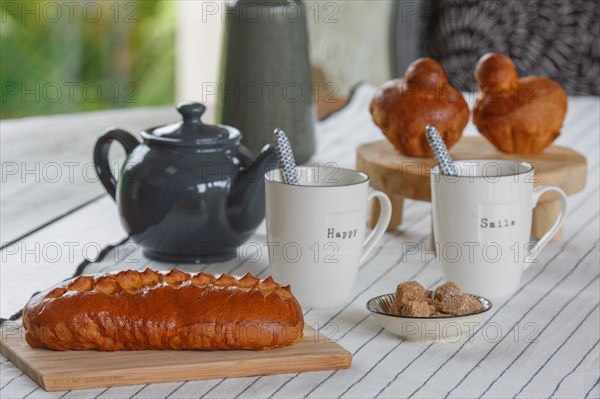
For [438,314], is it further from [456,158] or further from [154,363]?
[456,158]

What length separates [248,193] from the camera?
98 cm

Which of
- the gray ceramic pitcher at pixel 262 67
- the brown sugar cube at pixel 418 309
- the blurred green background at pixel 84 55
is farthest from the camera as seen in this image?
the blurred green background at pixel 84 55

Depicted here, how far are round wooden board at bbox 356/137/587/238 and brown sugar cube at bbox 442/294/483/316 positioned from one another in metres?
0.25

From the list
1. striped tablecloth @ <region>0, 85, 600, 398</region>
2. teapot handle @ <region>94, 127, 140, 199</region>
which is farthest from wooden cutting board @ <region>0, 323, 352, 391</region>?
teapot handle @ <region>94, 127, 140, 199</region>

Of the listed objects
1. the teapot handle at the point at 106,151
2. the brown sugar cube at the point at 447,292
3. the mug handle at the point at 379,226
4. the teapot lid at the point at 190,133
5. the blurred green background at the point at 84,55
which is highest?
the teapot lid at the point at 190,133

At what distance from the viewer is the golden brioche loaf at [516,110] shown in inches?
43.4

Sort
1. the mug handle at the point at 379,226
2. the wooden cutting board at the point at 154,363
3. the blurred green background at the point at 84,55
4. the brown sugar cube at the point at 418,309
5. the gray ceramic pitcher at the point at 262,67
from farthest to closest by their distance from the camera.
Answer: the blurred green background at the point at 84,55 → the gray ceramic pitcher at the point at 262,67 → the mug handle at the point at 379,226 → the brown sugar cube at the point at 418,309 → the wooden cutting board at the point at 154,363

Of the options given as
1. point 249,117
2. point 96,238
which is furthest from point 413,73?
point 96,238

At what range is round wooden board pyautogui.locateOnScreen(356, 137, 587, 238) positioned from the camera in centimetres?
104

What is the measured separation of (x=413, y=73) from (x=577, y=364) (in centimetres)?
48

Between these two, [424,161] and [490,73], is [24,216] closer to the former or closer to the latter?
[424,161]

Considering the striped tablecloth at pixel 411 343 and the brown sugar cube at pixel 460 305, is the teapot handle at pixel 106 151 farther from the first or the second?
the brown sugar cube at pixel 460 305

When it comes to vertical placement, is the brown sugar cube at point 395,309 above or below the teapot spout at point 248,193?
below

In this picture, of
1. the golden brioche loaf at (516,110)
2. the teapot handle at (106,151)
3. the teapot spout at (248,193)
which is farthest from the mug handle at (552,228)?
the teapot handle at (106,151)
